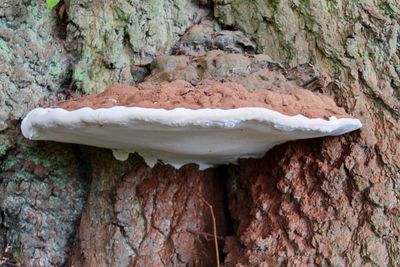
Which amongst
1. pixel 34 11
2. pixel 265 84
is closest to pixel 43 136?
pixel 34 11

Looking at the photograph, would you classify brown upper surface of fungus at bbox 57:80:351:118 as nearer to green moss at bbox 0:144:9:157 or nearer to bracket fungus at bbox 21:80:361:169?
bracket fungus at bbox 21:80:361:169

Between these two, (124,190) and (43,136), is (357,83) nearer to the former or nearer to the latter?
(124,190)

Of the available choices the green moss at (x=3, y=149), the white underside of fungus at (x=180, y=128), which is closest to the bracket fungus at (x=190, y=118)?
the white underside of fungus at (x=180, y=128)

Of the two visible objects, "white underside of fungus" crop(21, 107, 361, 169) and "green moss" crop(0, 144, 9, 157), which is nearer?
A: "white underside of fungus" crop(21, 107, 361, 169)

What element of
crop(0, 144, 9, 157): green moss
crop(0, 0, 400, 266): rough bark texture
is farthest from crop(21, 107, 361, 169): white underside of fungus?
crop(0, 144, 9, 157): green moss

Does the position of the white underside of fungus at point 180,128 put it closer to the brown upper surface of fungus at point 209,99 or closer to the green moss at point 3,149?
the brown upper surface of fungus at point 209,99

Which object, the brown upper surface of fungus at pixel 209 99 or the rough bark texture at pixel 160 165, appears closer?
the brown upper surface of fungus at pixel 209 99
